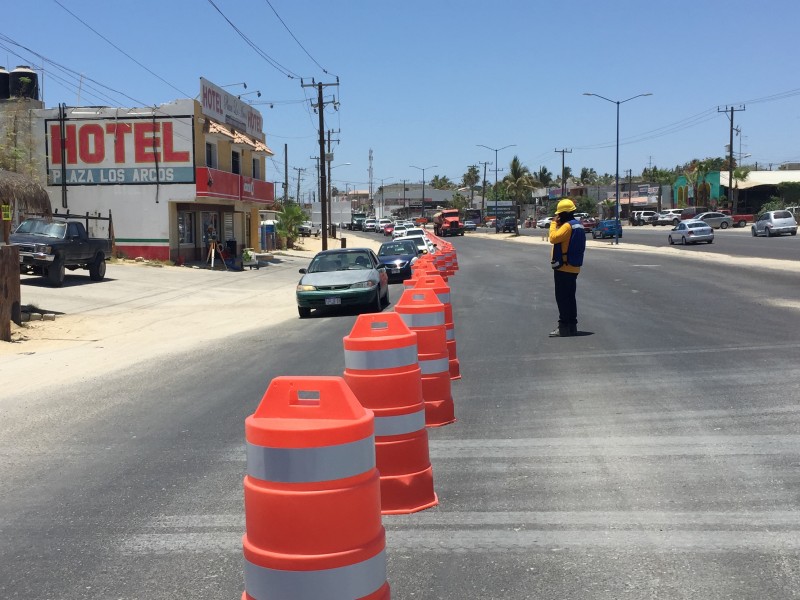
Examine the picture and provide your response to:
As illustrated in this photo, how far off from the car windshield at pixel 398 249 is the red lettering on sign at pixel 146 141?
12625 millimetres

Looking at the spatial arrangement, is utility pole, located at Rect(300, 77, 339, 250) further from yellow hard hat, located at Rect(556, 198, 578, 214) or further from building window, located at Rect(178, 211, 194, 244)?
yellow hard hat, located at Rect(556, 198, 578, 214)

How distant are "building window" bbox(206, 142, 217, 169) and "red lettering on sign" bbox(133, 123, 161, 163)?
287 centimetres

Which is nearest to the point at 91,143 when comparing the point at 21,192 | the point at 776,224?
the point at 21,192

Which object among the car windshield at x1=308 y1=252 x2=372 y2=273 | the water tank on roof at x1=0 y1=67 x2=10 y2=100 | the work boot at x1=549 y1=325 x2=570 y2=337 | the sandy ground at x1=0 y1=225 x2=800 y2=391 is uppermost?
the water tank on roof at x1=0 y1=67 x2=10 y2=100

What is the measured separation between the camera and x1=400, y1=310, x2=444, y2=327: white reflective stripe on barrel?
7.60 m

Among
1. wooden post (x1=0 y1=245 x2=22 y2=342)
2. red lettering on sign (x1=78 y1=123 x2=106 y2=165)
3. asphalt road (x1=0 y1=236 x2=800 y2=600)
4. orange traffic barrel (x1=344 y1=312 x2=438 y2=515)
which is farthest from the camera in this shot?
red lettering on sign (x1=78 y1=123 x2=106 y2=165)

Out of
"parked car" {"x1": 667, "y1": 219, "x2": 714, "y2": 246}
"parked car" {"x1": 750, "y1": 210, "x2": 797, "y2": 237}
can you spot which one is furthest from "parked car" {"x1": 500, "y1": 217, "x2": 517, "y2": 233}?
"parked car" {"x1": 667, "y1": 219, "x2": 714, "y2": 246}

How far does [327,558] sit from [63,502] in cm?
333

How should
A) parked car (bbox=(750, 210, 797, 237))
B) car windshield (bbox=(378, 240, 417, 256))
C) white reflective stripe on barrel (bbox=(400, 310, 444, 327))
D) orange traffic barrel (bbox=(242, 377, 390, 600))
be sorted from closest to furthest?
orange traffic barrel (bbox=(242, 377, 390, 600)) < white reflective stripe on barrel (bbox=(400, 310, 444, 327)) < car windshield (bbox=(378, 240, 417, 256)) < parked car (bbox=(750, 210, 797, 237))

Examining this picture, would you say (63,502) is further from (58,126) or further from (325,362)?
(58,126)

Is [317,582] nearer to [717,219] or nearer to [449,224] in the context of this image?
[717,219]

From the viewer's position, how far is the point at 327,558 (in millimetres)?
2920

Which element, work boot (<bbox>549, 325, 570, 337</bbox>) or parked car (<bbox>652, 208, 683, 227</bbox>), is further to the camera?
parked car (<bbox>652, 208, 683, 227</bbox>)

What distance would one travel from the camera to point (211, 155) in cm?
3909
